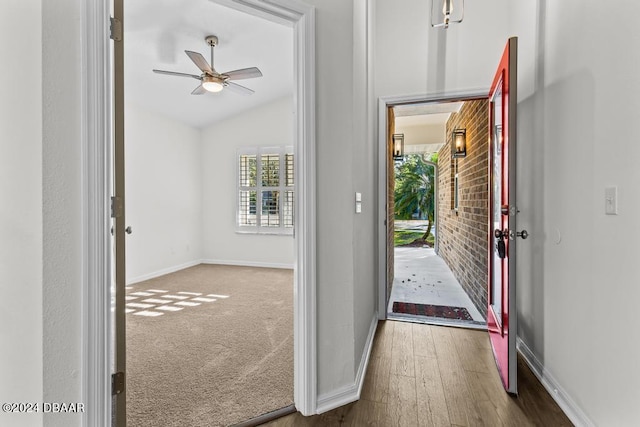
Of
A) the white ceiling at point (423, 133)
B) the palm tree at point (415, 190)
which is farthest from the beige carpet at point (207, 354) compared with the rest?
the palm tree at point (415, 190)

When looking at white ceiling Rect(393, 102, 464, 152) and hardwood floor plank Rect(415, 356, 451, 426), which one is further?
white ceiling Rect(393, 102, 464, 152)

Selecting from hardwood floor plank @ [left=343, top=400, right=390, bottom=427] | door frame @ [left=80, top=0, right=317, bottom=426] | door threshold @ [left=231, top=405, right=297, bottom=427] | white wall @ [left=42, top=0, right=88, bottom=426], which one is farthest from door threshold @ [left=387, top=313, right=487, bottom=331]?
white wall @ [left=42, top=0, right=88, bottom=426]

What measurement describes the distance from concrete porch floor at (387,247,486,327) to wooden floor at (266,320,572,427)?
698mm

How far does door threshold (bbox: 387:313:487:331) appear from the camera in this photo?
9.52 ft

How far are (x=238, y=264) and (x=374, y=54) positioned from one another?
4452 mm

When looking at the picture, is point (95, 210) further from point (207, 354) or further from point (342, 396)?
point (207, 354)

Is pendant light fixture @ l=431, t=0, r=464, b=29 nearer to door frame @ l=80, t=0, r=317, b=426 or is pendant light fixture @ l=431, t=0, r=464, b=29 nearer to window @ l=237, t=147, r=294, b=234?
door frame @ l=80, t=0, r=317, b=426

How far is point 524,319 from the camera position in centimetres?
236

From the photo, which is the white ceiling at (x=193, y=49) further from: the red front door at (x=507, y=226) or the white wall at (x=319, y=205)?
the red front door at (x=507, y=226)

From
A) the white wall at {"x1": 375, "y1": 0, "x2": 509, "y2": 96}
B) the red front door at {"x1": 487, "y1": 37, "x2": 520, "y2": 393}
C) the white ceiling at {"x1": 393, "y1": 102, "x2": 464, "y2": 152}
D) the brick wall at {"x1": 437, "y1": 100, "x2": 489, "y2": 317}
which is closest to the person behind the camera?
the red front door at {"x1": 487, "y1": 37, "x2": 520, "y2": 393}

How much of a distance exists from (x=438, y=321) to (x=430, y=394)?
127 centimetres

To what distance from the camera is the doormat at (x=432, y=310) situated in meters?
3.25

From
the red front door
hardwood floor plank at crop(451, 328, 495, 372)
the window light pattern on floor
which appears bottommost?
the window light pattern on floor
